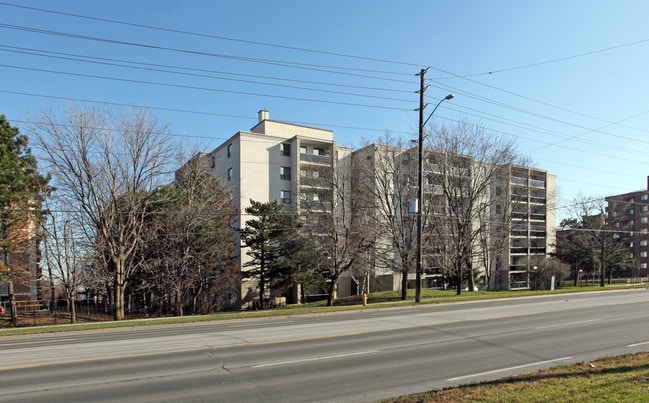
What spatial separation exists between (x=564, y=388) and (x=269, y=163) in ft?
151

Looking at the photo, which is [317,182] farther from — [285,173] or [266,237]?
[285,173]

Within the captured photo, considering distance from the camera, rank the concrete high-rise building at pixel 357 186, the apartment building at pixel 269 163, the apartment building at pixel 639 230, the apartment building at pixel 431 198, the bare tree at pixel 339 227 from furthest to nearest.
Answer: the apartment building at pixel 639 230 < the apartment building at pixel 269 163 < the concrete high-rise building at pixel 357 186 < the apartment building at pixel 431 198 < the bare tree at pixel 339 227

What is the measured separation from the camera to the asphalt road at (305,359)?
303 inches

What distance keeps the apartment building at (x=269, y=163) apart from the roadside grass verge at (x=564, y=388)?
1494 inches

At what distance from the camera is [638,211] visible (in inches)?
3799

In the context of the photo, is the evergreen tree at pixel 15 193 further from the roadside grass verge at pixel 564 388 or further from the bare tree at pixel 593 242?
the bare tree at pixel 593 242

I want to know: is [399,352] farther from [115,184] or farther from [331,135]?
[331,135]

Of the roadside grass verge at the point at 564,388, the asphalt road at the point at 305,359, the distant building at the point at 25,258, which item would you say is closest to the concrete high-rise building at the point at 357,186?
the distant building at the point at 25,258

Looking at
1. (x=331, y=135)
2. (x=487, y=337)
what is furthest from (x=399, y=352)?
(x=331, y=135)

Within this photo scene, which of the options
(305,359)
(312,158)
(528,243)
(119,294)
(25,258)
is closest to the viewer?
(305,359)

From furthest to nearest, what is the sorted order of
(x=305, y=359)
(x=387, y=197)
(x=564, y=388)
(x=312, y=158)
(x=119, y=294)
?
(x=312, y=158) < (x=387, y=197) < (x=119, y=294) < (x=305, y=359) < (x=564, y=388)

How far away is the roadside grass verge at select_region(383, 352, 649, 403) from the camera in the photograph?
596 cm

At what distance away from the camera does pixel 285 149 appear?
2057 inches

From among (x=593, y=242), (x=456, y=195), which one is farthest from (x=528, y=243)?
(x=456, y=195)
